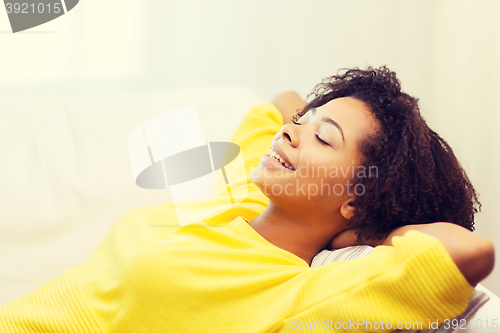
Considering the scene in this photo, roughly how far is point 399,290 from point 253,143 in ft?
2.80

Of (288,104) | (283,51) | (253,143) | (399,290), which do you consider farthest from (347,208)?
(283,51)

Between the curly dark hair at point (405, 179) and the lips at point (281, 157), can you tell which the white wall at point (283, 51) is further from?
the lips at point (281, 157)

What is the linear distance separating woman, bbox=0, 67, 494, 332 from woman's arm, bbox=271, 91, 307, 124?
1.48 ft

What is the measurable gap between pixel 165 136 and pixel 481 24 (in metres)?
1.37

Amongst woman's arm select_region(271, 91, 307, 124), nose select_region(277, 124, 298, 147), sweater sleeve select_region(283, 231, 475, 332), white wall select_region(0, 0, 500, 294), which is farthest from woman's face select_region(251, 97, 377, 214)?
white wall select_region(0, 0, 500, 294)

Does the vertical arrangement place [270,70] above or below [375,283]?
above

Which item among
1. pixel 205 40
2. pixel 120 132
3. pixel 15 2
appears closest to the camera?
→ pixel 120 132

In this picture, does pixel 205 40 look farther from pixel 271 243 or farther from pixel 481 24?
pixel 271 243

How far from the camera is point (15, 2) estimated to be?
5.60 ft

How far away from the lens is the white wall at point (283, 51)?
64.4 inches

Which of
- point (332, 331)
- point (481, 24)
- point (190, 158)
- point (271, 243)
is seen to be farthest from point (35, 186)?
point (481, 24)

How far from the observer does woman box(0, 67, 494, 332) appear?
624 mm

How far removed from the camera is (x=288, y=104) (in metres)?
1.59

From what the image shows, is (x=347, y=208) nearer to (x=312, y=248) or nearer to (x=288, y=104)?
(x=312, y=248)
